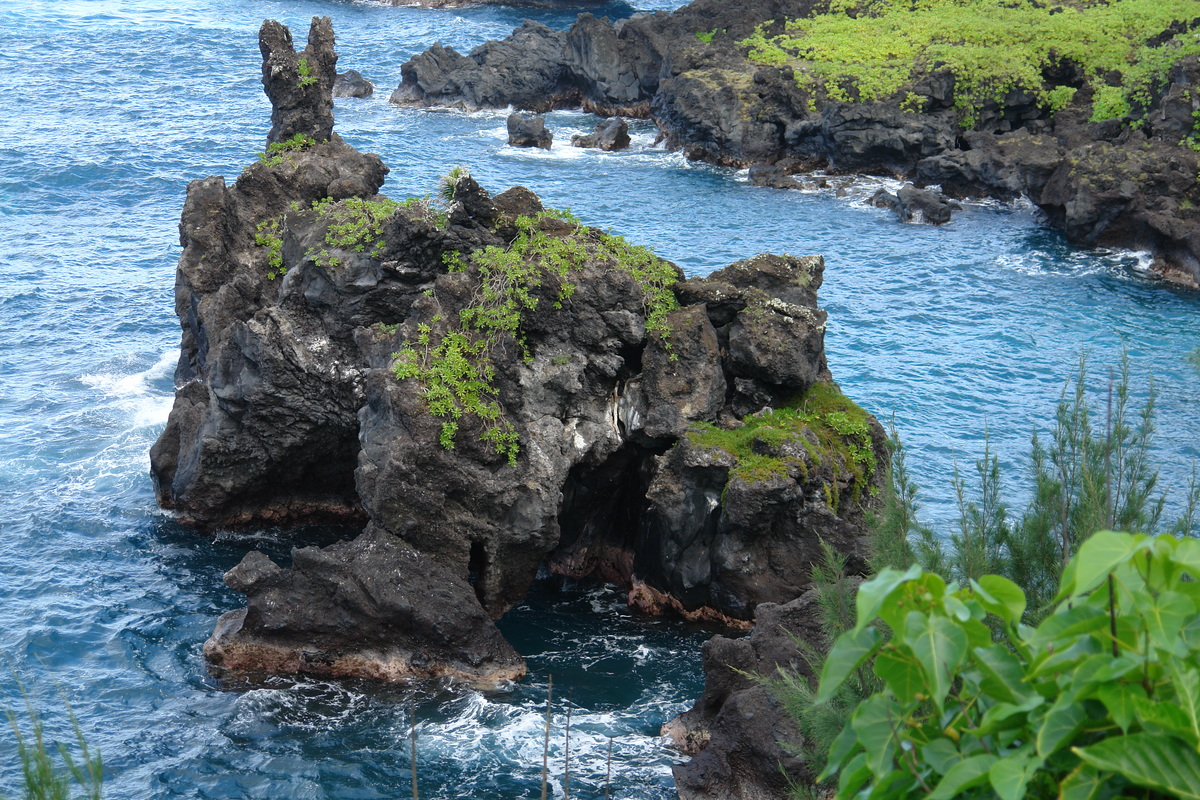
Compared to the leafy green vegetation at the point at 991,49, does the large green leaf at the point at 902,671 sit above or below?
below

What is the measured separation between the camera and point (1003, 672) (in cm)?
490

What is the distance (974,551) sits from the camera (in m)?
10.6

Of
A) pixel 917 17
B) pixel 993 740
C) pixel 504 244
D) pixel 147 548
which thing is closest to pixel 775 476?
pixel 504 244

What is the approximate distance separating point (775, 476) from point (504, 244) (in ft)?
26.5

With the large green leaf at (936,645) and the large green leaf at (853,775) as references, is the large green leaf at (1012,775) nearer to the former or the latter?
the large green leaf at (936,645)

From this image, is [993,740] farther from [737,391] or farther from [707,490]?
[737,391]

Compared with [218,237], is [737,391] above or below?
below

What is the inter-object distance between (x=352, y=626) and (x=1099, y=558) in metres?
17.3

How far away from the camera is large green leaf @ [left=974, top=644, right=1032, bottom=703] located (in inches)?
192

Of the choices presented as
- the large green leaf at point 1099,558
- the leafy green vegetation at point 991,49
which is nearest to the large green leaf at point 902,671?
the large green leaf at point 1099,558

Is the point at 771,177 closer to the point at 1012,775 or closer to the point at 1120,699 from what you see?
the point at 1120,699

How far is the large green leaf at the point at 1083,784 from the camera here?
14.7ft

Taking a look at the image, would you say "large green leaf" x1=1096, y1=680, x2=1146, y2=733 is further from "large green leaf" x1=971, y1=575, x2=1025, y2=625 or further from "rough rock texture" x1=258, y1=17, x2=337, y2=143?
"rough rock texture" x1=258, y1=17, x2=337, y2=143

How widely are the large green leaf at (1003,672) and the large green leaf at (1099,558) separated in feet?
2.08
